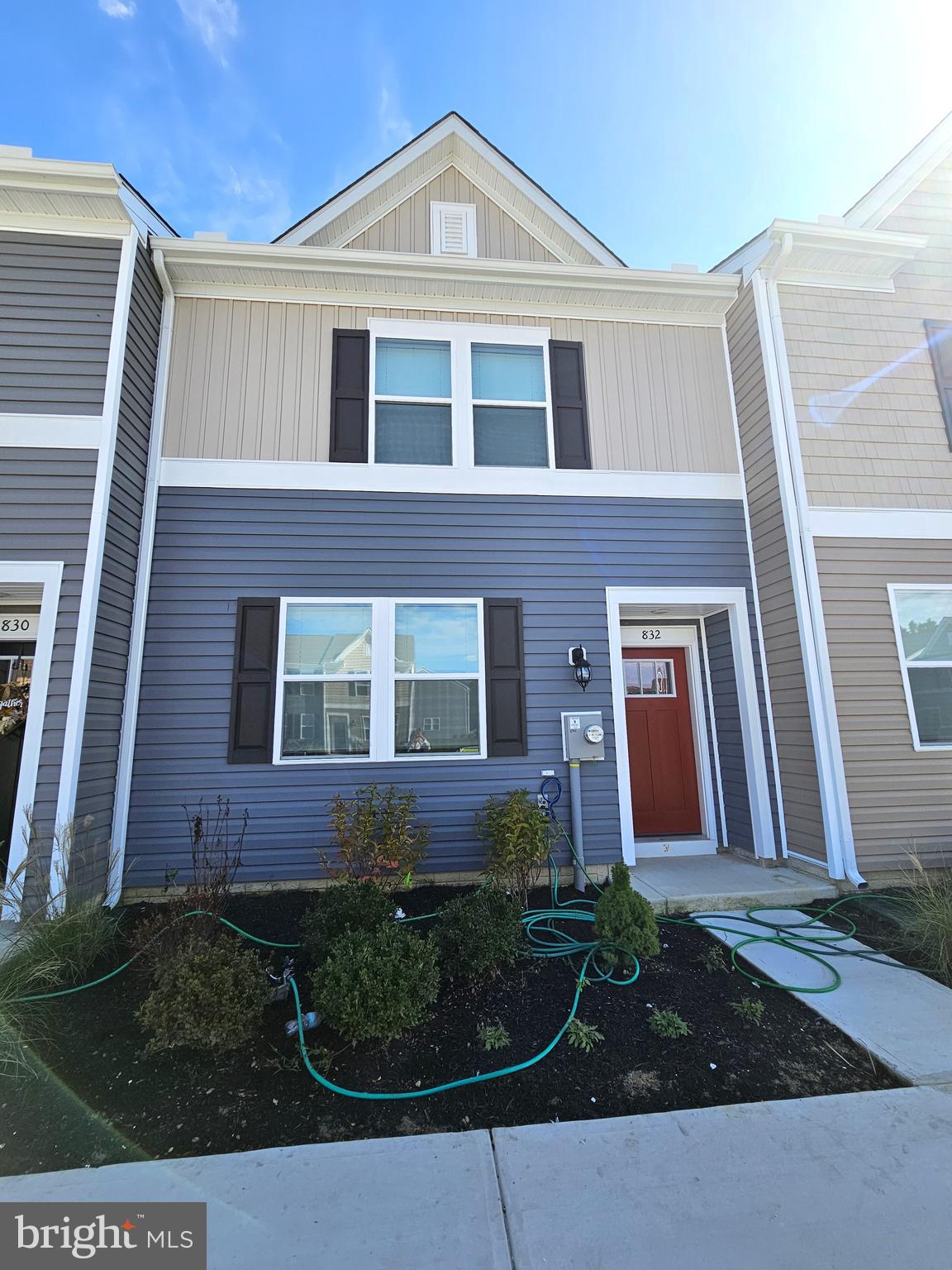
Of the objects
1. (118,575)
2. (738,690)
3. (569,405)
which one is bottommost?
(738,690)

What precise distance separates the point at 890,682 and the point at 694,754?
70.4 inches

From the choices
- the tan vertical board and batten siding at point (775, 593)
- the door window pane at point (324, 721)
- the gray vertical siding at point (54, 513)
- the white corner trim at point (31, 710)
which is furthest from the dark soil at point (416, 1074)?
the gray vertical siding at point (54, 513)

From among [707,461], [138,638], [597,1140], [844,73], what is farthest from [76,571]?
[844,73]

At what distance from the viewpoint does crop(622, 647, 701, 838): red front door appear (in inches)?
219

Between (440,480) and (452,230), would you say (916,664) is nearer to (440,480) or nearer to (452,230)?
(440,480)

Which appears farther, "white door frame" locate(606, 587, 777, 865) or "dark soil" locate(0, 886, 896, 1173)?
"white door frame" locate(606, 587, 777, 865)

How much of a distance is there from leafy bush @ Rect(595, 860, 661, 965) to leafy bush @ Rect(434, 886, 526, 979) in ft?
1.64

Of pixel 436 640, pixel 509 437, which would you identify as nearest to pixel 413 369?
pixel 509 437

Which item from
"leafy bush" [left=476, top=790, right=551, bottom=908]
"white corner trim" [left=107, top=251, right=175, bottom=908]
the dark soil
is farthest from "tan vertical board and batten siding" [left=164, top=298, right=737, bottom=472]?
the dark soil

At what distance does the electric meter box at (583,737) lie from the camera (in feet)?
15.8

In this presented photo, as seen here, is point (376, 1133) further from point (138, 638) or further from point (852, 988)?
point (138, 638)

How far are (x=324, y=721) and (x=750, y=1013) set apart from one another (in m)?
3.49

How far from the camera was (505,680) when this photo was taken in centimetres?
495

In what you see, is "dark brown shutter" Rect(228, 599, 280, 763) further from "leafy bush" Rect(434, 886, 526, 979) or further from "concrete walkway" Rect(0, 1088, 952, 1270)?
"concrete walkway" Rect(0, 1088, 952, 1270)
